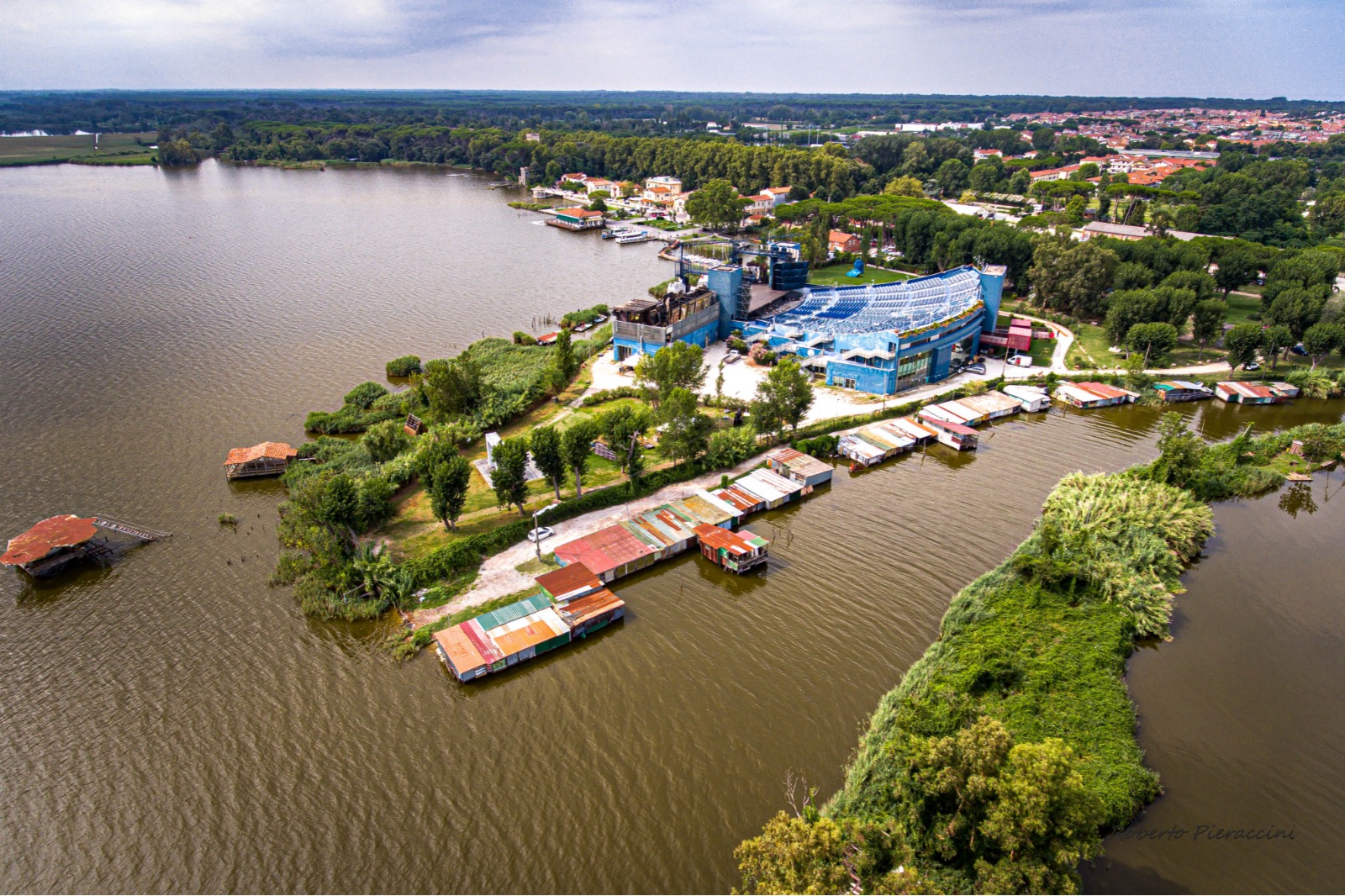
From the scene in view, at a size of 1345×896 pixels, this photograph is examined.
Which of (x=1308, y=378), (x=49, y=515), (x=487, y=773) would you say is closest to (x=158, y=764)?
(x=487, y=773)

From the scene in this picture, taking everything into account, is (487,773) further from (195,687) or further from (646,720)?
(195,687)

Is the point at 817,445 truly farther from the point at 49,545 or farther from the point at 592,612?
the point at 49,545

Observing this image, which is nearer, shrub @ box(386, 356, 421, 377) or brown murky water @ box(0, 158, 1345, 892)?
brown murky water @ box(0, 158, 1345, 892)

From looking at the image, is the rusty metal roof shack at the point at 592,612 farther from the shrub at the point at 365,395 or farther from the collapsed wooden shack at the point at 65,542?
the shrub at the point at 365,395

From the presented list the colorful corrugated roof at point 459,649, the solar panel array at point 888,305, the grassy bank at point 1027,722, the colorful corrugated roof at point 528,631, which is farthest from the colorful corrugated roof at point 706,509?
the solar panel array at point 888,305

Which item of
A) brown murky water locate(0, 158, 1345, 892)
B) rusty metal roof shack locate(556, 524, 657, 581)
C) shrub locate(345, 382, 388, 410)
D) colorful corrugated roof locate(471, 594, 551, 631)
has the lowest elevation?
brown murky water locate(0, 158, 1345, 892)

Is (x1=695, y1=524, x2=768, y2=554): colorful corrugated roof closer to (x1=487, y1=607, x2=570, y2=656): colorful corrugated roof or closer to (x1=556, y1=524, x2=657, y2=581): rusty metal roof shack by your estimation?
(x1=556, y1=524, x2=657, y2=581): rusty metal roof shack

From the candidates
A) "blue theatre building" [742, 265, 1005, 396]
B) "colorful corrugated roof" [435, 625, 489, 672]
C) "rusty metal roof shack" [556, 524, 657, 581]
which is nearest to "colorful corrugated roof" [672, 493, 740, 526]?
"rusty metal roof shack" [556, 524, 657, 581]
